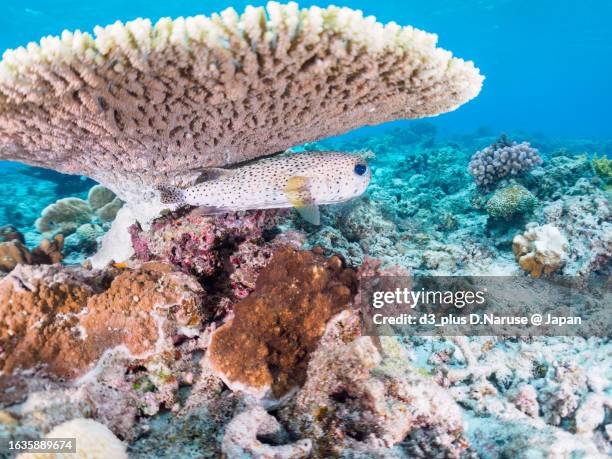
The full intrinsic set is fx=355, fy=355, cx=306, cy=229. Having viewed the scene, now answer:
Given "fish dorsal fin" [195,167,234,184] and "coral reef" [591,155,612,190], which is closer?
"fish dorsal fin" [195,167,234,184]

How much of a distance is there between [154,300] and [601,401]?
122 inches

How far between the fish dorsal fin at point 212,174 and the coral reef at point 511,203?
4995mm

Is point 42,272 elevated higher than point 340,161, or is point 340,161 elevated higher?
point 340,161

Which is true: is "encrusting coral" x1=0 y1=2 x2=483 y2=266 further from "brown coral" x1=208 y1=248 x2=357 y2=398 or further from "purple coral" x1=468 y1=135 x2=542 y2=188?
"purple coral" x1=468 y1=135 x2=542 y2=188

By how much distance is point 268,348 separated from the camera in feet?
7.22

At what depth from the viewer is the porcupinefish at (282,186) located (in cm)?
285

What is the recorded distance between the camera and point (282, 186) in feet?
9.30

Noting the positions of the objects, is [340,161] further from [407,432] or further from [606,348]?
[606,348]

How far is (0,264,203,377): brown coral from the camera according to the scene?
6.74ft

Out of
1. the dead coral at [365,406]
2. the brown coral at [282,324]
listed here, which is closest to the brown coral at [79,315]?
the brown coral at [282,324]

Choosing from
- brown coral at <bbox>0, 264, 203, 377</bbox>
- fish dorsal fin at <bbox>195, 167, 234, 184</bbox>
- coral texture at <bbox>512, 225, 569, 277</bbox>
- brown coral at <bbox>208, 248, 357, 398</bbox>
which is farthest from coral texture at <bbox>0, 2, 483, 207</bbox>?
coral texture at <bbox>512, 225, 569, 277</bbox>

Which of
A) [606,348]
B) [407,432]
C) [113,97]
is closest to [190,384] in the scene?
[407,432]

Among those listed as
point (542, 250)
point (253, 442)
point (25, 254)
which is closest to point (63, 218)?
point (25, 254)
